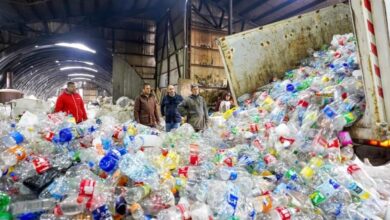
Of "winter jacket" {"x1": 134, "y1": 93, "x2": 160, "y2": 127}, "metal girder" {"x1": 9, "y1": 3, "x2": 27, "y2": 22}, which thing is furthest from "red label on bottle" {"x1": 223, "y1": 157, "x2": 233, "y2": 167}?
"metal girder" {"x1": 9, "y1": 3, "x2": 27, "y2": 22}

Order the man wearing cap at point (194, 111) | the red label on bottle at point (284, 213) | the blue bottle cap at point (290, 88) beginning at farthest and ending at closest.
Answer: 1. the man wearing cap at point (194, 111)
2. the blue bottle cap at point (290, 88)
3. the red label on bottle at point (284, 213)

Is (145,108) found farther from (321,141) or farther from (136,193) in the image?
(136,193)

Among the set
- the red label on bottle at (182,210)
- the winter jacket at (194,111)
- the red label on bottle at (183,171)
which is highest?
the winter jacket at (194,111)

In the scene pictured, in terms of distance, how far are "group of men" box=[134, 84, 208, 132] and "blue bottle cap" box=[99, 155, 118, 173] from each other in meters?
2.38

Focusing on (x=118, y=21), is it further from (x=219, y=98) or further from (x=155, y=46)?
(x=219, y=98)

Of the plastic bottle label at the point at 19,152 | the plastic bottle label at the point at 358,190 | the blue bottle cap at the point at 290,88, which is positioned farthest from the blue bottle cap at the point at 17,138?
the blue bottle cap at the point at 290,88

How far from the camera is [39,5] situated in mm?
7570

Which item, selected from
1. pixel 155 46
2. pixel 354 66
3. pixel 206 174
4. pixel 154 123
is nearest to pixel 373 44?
pixel 354 66

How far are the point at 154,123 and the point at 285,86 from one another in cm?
227

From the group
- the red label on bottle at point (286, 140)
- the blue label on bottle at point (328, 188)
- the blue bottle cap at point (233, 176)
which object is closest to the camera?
the blue label on bottle at point (328, 188)

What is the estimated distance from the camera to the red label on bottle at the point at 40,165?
6.21ft

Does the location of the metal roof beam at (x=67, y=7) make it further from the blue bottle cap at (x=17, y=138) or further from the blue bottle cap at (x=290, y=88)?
the blue bottle cap at (x=290, y=88)

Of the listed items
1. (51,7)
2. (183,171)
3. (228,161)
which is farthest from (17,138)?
(51,7)

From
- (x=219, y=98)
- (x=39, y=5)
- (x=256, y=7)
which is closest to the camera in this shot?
(x=219, y=98)
